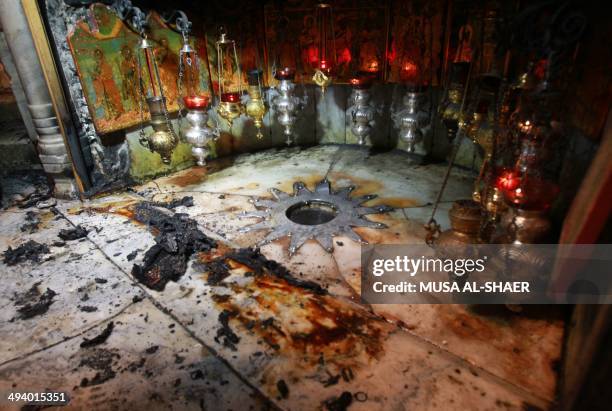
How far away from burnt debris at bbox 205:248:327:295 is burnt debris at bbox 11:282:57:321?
4.95 feet

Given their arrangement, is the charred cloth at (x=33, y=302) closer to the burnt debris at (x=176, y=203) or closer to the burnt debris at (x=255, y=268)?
the burnt debris at (x=255, y=268)

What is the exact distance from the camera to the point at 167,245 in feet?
13.4

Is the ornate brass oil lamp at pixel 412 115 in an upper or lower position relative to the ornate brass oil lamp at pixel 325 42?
lower

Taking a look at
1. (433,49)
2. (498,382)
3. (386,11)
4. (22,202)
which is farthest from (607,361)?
(22,202)

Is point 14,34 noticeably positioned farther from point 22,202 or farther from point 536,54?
point 536,54

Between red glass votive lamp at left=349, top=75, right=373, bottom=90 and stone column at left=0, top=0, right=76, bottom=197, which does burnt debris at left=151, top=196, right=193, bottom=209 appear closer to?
stone column at left=0, top=0, right=76, bottom=197

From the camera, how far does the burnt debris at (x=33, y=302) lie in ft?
11.0

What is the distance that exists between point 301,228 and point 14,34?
442 cm

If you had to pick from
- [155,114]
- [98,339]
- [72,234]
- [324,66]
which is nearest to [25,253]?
[72,234]

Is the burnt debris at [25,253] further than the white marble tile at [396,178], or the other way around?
the white marble tile at [396,178]

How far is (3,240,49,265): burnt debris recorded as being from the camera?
4.09 m

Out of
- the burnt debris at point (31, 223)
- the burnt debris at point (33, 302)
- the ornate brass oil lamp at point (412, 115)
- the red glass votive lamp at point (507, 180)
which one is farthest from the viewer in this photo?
the ornate brass oil lamp at point (412, 115)
